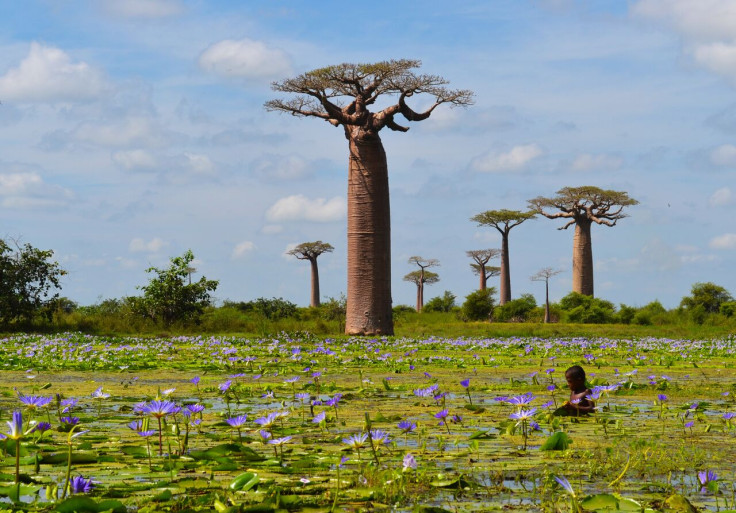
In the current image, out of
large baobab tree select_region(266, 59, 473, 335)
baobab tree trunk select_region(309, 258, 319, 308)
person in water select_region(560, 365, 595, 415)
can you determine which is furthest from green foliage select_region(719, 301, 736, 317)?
person in water select_region(560, 365, 595, 415)

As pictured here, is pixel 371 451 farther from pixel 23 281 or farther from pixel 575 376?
pixel 23 281

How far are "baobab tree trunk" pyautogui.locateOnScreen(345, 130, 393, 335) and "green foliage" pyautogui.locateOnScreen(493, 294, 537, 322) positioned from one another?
1425 cm

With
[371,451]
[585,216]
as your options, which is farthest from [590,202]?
[371,451]

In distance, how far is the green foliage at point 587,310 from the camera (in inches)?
1082

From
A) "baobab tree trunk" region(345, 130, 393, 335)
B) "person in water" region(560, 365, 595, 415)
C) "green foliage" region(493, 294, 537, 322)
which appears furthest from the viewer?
"green foliage" region(493, 294, 537, 322)

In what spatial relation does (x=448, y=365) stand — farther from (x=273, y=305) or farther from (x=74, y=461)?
(x=273, y=305)

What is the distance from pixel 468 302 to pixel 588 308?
439 cm

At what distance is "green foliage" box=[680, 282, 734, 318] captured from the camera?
99.8 ft

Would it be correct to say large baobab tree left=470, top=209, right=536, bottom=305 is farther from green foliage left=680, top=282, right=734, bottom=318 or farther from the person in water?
the person in water

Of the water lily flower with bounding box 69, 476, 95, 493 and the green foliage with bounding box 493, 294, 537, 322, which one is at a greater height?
the green foliage with bounding box 493, 294, 537, 322

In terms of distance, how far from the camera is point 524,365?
823 centimetres

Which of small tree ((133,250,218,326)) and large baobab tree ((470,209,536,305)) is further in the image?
large baobab tree ((470,209,536,305))

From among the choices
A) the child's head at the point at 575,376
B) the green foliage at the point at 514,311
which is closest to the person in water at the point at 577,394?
the child's head at the point at 575,376

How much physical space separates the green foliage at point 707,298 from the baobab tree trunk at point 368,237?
17.9 metres
